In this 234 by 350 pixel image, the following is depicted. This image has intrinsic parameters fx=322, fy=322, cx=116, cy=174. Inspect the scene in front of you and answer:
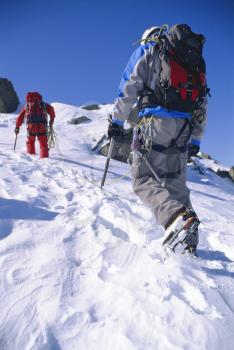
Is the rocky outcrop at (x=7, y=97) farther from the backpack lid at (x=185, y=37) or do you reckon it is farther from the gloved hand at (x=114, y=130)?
the backpack lid at (x=185, y=37)

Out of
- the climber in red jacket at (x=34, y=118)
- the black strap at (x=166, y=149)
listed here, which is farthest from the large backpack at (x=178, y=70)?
the climber in red jacket at (x=34, y=118)

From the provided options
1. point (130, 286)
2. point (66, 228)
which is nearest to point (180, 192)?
point (66, 228)

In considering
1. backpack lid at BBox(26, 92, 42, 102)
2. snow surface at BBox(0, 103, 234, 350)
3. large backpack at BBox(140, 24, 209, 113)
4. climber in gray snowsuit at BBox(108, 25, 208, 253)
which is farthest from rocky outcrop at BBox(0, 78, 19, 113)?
large backpack at BBox(140, 24, 209, 113)

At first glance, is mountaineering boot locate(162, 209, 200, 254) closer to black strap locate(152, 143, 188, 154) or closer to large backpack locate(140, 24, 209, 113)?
black strap locate(152, 143, 188, 154)

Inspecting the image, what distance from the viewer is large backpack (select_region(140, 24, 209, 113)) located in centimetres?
386

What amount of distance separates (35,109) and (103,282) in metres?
9.10

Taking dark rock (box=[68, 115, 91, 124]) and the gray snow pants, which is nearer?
the gray snow pants

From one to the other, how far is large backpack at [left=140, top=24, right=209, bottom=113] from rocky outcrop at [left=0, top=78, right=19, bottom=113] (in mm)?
25925

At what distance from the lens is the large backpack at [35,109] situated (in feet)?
34.7

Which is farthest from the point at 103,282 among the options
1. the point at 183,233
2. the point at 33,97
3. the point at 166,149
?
the point at 33,97

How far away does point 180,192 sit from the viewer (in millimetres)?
3963

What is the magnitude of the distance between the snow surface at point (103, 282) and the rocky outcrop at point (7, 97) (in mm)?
25016

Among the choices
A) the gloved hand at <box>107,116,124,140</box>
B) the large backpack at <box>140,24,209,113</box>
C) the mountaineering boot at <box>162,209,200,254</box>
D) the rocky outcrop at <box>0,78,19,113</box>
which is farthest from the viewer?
the rocky outcrop at <box>0,78,19,113</box>

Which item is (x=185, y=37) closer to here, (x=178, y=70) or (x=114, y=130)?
(x=178, y=70)
